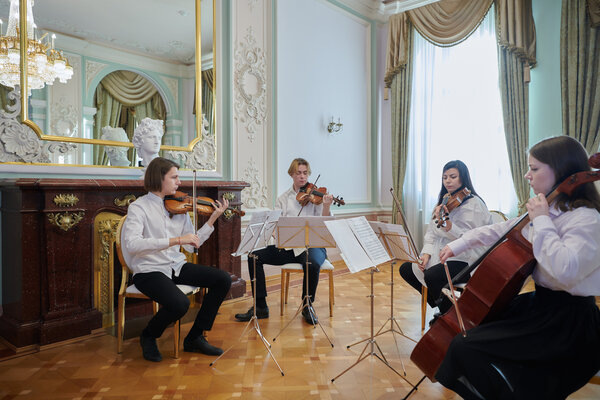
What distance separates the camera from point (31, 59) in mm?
2945

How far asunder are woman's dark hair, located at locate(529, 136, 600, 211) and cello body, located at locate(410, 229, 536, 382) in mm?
212

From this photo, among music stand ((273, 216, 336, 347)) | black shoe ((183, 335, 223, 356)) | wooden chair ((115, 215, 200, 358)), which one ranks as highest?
music stand ((273, 216, 336, 347))

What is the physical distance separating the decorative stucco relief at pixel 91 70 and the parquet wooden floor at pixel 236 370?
1.96 m

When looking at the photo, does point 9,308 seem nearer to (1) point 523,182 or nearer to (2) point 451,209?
(2) point 451,209

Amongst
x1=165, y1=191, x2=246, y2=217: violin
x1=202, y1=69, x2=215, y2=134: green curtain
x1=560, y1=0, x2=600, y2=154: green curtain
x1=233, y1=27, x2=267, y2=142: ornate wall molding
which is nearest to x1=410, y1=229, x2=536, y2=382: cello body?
x1=165, y1=191, x2=246, y2=217: violin

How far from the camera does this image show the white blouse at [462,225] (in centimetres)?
276

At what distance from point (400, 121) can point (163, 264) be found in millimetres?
4325

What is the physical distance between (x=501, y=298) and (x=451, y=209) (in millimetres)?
1370

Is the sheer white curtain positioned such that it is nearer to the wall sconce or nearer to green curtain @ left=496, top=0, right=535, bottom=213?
green curtain @ left=496, top=0, right=535, bottom=213

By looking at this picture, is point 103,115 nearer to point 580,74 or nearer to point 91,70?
point 91,70

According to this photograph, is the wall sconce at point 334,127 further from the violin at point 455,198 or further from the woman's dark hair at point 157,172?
the woman's dark hair at point 157,172

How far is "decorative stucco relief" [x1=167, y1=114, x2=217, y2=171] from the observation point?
152 inches

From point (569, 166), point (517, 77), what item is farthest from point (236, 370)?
point (517, 77)

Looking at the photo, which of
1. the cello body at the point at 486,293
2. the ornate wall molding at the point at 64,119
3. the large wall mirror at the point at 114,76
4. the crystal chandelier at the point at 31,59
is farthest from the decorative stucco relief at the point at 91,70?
the cello body at the point at 486,293
